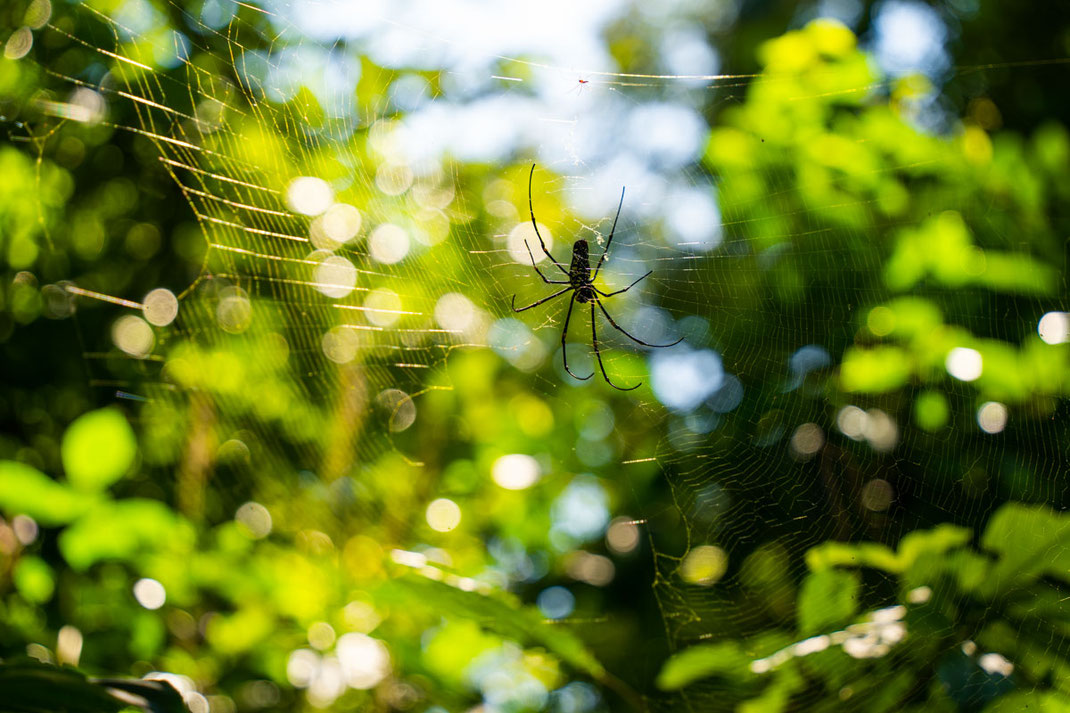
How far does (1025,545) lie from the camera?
1270mm

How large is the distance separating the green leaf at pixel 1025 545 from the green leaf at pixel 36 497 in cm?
197

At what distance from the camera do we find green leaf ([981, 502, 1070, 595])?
3.99 ft

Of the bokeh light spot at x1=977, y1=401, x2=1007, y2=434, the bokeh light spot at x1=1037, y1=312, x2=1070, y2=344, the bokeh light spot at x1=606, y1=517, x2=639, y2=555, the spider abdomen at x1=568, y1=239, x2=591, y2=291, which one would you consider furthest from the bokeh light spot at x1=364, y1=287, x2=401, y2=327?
the bokeh light spot at x1=1037, y1=312, x2=1070, y2=344

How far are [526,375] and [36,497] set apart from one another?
2.05 m

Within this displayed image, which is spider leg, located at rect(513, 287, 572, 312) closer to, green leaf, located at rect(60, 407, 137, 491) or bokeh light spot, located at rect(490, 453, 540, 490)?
bokeh light spot, located at rect(490, 453, 540, 490)

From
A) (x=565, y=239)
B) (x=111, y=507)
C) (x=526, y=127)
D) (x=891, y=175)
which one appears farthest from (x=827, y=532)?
(x=111, y=507)


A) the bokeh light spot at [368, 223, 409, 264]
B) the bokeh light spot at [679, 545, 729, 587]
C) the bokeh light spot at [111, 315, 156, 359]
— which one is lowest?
the bokeh light spot at [679, 545, 729, 587]

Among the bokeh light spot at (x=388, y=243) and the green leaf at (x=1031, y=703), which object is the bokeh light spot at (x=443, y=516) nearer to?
the bokeh light spot at (x=388, y=243)

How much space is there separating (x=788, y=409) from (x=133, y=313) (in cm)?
279

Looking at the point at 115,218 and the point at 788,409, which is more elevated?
the point at 115,218

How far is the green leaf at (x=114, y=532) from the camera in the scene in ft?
5.41

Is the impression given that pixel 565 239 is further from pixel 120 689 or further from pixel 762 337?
pixel 120 689

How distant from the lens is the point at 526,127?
8.71 ft

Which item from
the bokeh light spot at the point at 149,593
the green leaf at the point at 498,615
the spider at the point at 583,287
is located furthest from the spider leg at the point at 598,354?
the bokeh light spot at the point at 149,593
